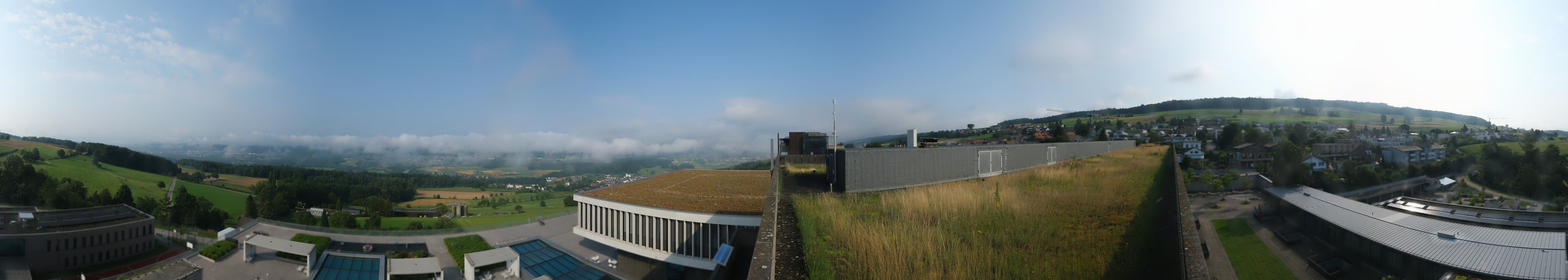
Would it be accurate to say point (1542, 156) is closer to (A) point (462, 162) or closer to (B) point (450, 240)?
(B) point (450, 240)

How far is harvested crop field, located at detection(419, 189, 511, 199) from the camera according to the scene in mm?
34812

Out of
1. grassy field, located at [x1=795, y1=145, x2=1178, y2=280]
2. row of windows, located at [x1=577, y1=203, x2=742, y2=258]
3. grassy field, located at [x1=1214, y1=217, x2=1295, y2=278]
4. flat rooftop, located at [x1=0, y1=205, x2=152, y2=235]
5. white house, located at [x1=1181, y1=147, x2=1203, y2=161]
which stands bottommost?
flat rooftop, located at [x1=0, y1=205, x2=152, y2=235]

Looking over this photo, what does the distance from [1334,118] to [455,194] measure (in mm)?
59307

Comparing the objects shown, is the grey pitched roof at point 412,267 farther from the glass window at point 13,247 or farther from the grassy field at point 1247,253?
the grassy field at point 1247,253

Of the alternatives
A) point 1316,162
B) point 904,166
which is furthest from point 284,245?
point 1316,162

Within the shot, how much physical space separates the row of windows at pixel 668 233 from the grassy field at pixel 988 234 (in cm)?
542

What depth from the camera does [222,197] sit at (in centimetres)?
2742

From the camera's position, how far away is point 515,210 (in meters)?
32.3

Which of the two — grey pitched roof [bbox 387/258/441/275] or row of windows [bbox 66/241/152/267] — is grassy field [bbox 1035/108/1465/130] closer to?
grey pitched roof [bbox 387/258/441/275]

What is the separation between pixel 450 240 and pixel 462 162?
34425 millimetres

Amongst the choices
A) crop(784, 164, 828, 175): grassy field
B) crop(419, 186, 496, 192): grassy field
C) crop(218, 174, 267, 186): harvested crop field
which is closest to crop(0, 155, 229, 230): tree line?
crop(218, 174, 267, 186): harvested crop field

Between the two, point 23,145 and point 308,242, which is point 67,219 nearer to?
point 308,242

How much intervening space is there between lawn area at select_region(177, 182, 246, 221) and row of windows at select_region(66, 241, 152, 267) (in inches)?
303

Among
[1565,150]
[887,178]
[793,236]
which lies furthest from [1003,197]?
[1565,150]
